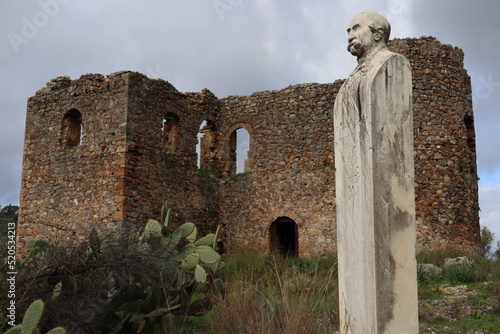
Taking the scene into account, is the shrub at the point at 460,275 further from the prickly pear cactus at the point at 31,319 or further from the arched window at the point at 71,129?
the arched window at the point at 71,129

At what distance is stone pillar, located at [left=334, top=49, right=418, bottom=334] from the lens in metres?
3.42

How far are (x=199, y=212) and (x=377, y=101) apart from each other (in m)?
10.6

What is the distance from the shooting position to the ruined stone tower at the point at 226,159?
11977 millimetres

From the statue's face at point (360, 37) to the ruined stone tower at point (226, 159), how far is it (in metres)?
8.52

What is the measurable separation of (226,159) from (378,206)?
37.9ft

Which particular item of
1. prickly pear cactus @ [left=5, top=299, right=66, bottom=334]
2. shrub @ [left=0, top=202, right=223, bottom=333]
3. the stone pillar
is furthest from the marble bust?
shrub @ [left=0, top=202, right=223, bottom=333]

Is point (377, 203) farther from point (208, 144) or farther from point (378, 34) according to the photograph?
point (208, 144)

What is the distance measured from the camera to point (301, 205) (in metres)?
13.3

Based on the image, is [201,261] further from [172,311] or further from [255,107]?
[255,107]

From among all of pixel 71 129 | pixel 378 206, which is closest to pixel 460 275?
pixel 378 206

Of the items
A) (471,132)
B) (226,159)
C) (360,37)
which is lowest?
(360,37)

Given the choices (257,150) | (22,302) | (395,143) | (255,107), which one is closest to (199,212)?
(257,150)

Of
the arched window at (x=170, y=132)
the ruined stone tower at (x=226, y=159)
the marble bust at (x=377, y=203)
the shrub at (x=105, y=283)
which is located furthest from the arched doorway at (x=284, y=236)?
the marble bust at (x=377, y=203)

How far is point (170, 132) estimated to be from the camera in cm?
1349
